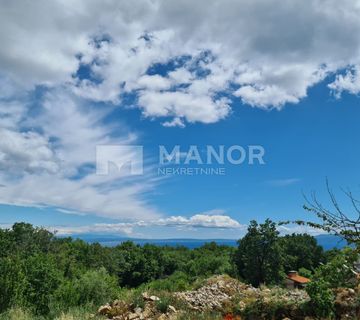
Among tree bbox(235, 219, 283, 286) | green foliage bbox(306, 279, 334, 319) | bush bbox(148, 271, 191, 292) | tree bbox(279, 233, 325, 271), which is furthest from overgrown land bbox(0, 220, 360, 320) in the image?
tree bbox(279, 233, 325, 271)

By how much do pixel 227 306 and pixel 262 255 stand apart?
19.8 m

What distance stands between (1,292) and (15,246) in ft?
89.8

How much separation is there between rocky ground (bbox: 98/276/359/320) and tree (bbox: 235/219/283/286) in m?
18.5

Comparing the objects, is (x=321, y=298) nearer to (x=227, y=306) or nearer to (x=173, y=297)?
(x=227, y=306)

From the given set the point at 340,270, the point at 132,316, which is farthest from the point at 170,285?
the point at 340,270

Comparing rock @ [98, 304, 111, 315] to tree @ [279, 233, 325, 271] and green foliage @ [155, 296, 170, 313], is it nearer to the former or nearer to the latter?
green foliage @ [155, 296, 170, 313]

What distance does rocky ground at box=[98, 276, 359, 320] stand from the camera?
951 centimetres

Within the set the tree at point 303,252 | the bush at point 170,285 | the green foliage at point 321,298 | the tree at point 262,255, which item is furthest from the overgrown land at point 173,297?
the tree at point 303,252

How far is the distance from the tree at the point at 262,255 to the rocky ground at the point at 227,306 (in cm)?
1854

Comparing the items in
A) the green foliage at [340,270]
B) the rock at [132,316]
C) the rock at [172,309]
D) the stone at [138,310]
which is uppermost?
the green foliage at [340,270]

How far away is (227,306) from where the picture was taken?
10914 millimetres

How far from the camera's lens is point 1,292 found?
1241 cm

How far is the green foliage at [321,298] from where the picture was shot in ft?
30.6

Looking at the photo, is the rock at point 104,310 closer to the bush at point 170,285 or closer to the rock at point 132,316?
the rock at point 132,316
